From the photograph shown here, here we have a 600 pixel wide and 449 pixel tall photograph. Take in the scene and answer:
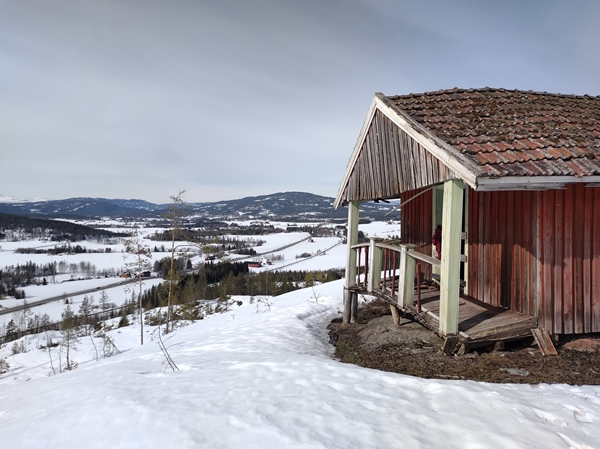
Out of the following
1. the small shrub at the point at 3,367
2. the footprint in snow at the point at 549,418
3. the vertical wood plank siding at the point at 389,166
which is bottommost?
the small shrub at the point at 3,367

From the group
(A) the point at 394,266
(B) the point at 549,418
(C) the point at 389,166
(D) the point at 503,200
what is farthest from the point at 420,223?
(B) the point at 549,418

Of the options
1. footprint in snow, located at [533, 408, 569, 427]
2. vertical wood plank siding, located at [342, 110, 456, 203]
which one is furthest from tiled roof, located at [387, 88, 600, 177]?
footprint in snow, located at [533, 408, 569, 427]

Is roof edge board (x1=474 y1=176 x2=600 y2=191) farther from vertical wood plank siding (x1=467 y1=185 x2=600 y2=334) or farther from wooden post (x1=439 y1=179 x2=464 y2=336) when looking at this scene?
vertical wood plank siding (x1=467 y1=185 x2=600 y2=334)

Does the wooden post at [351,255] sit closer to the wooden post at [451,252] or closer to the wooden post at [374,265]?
the wooden post at [374,265]

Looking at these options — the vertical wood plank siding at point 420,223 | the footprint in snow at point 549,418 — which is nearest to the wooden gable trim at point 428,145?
the vertical wood plank siding at point 420,223

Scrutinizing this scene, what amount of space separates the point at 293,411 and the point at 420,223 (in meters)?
6.61

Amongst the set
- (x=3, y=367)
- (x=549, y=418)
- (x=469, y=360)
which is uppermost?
(x=549, y=418)

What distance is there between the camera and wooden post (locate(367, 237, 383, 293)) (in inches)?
323

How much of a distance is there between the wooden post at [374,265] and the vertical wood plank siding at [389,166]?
3.74ft

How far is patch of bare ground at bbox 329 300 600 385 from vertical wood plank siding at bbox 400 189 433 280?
2.07m

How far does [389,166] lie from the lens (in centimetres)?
750

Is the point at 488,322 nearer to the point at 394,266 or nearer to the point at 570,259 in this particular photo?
the point at 570,259

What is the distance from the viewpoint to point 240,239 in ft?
620

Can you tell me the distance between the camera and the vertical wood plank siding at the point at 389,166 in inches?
235
